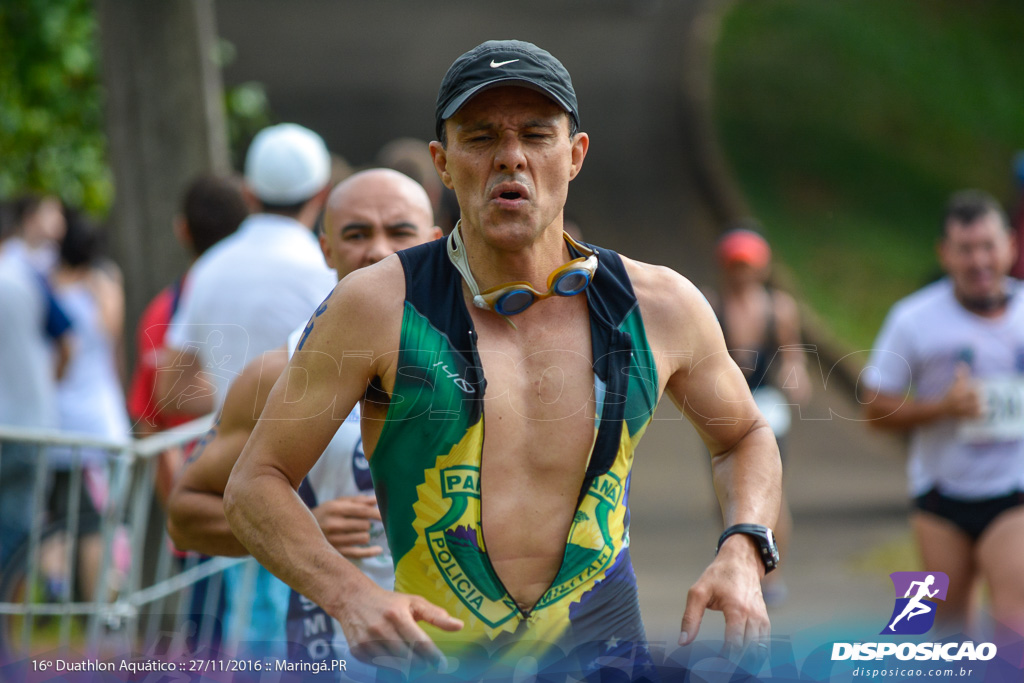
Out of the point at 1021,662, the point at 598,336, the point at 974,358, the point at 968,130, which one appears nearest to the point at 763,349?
the point at 974,358

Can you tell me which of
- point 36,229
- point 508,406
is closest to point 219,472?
point 508,406

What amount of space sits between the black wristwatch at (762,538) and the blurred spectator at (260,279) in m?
2.55

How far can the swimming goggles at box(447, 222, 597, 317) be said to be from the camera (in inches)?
111

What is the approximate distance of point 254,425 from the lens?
3.40m

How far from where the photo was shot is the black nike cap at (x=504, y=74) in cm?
265

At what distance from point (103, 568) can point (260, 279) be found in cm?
143

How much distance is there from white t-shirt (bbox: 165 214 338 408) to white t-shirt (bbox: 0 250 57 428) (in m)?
2.27

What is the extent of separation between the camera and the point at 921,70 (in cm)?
2325

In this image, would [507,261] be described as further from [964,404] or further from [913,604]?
[964,404]

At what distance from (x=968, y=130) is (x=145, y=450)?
20.1 m

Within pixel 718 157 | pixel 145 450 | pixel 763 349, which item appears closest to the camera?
pixel 145 450

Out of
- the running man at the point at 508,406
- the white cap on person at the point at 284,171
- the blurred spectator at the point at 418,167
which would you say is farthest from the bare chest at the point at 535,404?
the blurred spectator at the point at 418,167

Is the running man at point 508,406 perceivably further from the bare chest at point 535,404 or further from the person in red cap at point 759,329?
the person in red cap at point 759,329

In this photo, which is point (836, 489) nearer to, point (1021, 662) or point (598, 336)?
point (1021, 662)
